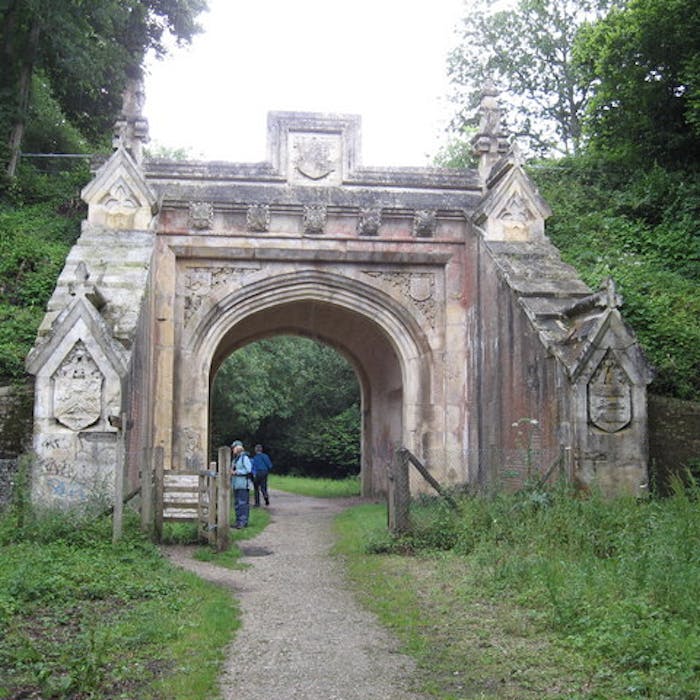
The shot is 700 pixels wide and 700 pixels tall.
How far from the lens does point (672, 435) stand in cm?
1126

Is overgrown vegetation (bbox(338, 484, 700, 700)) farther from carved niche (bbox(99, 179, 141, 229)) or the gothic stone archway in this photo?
carved niche (bbox(99, 179, 141, 229))

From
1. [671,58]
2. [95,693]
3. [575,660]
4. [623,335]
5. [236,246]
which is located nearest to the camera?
[95,693]

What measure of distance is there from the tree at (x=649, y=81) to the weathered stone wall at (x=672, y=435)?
286 inches

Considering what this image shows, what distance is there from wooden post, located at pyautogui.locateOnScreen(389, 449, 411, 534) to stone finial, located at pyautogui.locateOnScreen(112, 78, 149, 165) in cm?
713

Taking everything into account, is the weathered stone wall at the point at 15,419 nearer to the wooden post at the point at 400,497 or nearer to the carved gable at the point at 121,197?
the carved gable at the point at 121,197

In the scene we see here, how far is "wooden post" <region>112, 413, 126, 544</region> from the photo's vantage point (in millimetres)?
8922

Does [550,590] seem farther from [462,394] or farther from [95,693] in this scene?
[462,394]

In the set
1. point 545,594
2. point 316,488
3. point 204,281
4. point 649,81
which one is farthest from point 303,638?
point 316,488

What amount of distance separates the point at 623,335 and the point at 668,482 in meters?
1.91

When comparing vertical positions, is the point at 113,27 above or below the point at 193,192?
above

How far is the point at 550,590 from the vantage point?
6.48m

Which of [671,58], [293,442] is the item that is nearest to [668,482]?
[671,58]

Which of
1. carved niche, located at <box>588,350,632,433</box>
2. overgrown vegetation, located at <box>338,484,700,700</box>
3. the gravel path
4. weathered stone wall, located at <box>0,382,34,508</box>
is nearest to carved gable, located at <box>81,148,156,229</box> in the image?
weathered stone wall, located at <box>0,382,34,508</box>

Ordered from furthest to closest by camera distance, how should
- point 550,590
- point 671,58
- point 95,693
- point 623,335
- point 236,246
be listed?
point 671,58
point 236,246
point 623,335
point 550,590
point 95,693
